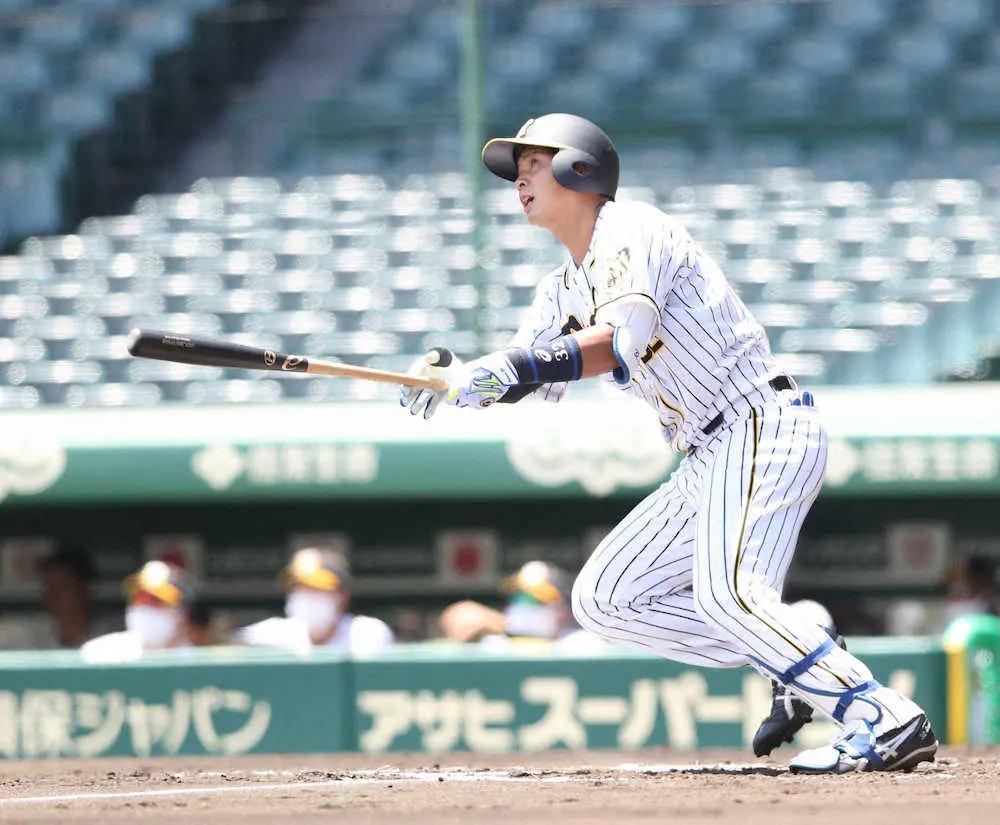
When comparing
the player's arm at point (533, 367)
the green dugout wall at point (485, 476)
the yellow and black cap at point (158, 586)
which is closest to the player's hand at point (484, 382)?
the player's arm at point (533, 367)

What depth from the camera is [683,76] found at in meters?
11.6

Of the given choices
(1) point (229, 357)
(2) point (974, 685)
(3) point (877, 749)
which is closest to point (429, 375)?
(1) point (229, 357)

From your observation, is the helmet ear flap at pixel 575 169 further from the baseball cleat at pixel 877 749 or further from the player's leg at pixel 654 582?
the baseball cleat at pixel 877 749

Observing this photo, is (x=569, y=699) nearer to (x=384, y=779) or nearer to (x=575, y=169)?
(x=384, y=779)

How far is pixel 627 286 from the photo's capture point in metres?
3.71

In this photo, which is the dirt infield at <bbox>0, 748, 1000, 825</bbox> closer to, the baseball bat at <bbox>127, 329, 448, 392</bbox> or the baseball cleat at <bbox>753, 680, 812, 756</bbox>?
the baseball cleat at <bbox>753, 680, 812, 756</bbox>

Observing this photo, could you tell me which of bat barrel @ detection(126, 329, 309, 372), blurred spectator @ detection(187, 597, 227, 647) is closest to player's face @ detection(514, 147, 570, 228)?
bat barrel @ detection(126, 329, 309, 372)

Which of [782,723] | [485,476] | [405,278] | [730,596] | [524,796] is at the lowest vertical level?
[524,796]

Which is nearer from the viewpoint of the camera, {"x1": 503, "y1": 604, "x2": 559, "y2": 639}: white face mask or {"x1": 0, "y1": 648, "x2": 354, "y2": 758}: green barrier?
{"x1": 0, "y1": 648, "x2": 354, "y2": 758}: green barrier

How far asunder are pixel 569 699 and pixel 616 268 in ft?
10.3

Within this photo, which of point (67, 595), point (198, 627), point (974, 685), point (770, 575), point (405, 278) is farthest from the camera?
point (405, 278)

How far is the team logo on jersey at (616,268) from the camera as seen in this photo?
3723 millimetres

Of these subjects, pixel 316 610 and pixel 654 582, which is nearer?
pixel 654 582

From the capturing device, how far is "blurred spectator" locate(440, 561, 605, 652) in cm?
680
